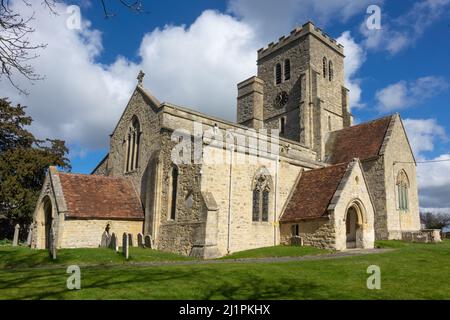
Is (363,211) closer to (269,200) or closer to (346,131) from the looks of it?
(269,200)

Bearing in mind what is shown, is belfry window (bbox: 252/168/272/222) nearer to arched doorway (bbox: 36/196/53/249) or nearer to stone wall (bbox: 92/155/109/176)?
arched doorway (bbox: 36/196/53/249)

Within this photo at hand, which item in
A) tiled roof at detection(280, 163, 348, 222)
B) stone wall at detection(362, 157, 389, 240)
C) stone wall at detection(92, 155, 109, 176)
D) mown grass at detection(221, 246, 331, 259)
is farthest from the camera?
stone wall at detection(92, 155, 109, 176)

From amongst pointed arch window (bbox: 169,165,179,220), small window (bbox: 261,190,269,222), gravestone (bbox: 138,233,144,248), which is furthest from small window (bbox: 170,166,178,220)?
small window (bbox: 261,190,269,222)

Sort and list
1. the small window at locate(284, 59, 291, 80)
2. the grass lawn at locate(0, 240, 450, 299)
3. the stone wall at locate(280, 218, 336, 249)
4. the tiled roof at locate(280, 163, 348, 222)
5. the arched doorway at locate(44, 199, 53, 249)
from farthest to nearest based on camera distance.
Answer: the small window at locate(284, 59, 291, 80)
the arched doorway at locate(44, 199, 53, 249)
the tiled roof at locate(280, 163, 348, 222)
the stone wall at locate(280, 218, 336, 249)
the grass lawn at locate(0, 240, 450, 299)

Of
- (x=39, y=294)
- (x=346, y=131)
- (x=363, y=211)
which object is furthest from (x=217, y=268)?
(x=346, y=131)

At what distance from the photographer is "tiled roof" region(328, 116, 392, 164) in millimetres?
30409

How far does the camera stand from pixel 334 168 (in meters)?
Answer: 23.5

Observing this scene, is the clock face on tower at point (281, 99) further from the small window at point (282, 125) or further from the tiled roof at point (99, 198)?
the tiled roof at point (99, 198)

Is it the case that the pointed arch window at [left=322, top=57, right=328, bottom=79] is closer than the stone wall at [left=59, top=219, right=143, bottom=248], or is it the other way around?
the stone wall at [left=59, top=219, right=143, bottom=248]

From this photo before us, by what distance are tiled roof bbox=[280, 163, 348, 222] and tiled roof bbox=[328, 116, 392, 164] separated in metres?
7.76

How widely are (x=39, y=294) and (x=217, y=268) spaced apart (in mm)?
5916

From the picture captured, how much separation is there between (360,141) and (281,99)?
11852 millimetres

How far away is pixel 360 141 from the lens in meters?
32.5

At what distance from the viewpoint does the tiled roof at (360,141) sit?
30.4 meters
